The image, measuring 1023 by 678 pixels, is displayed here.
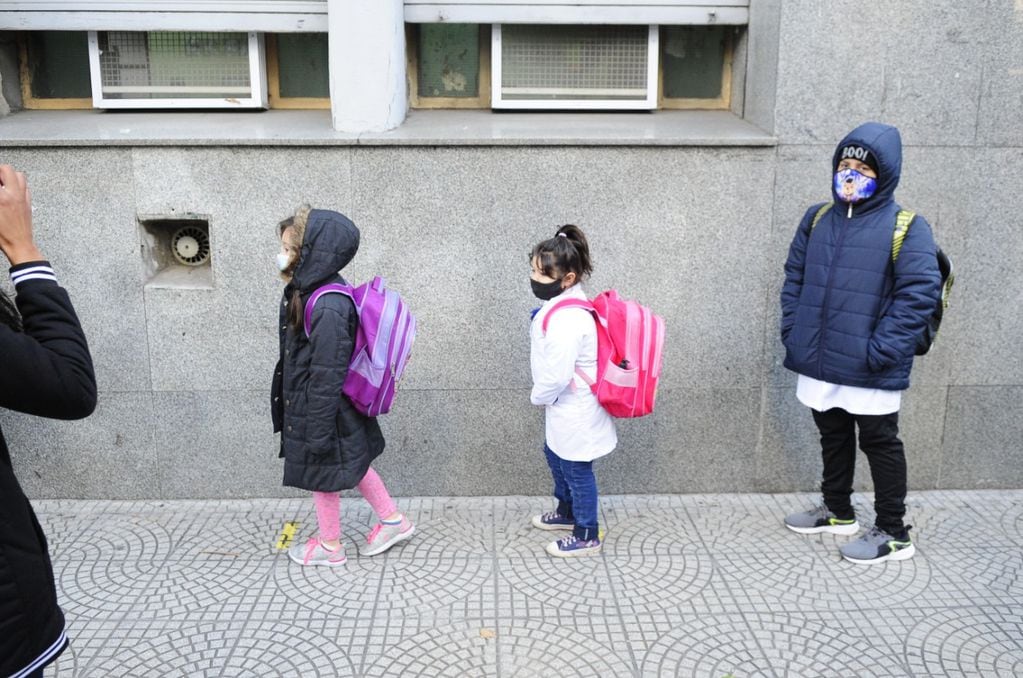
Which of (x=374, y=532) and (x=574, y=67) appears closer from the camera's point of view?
(x=374, y=532)

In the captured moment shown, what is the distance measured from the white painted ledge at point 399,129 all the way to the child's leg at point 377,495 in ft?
5.63

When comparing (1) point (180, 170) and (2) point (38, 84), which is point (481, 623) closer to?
(1) point (180, 170)

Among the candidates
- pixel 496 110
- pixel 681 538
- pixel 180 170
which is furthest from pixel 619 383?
pixel 180 170

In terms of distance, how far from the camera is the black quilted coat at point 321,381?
4.05 metres

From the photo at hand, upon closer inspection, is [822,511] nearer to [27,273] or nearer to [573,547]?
[573,547]

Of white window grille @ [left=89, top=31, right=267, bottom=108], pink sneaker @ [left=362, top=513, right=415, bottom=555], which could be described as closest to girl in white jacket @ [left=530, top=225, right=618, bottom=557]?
pink sneaker @ [left=362, top=513, right=415, bottom=555]

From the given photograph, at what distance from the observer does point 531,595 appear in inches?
169

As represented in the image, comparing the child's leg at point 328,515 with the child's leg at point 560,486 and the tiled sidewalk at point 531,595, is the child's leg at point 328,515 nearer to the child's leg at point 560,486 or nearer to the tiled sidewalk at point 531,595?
the tiled sidewalk at point 531,595

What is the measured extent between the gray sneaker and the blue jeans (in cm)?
122

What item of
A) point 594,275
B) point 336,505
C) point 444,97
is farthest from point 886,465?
point 444,97

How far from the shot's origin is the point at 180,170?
5.01 m

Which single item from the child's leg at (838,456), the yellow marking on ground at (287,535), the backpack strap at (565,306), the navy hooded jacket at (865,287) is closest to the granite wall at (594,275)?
the yellow marking on ground at (287,535)

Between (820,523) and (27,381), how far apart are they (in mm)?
3937

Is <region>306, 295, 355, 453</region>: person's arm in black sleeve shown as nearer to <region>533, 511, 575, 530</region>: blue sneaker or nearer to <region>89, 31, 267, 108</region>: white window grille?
<region>533, 511, 575, 530</region>: blue sneaker
